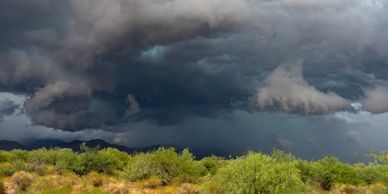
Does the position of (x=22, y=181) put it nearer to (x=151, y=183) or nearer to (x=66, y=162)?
(x=151, y=183)

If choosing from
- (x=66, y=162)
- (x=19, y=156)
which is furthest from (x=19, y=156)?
(x=66, y=162)

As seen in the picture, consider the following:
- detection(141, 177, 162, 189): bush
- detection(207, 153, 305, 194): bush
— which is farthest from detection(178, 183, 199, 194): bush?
detection(141, 177, 162, 189): bush

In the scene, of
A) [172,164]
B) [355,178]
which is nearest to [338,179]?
[355,178]

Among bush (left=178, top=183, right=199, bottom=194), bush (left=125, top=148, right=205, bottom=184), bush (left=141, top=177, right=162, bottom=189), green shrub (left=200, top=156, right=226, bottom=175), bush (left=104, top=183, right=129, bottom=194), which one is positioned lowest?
bush (left=104, top=183, right=129, bottom=194)

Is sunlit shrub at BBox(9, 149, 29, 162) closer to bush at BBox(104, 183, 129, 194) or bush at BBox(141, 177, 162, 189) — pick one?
bush at BBox(141, 177, 162, 189)

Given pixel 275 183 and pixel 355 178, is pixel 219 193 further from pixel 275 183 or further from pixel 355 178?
pixel 355 178

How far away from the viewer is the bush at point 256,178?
59438mm

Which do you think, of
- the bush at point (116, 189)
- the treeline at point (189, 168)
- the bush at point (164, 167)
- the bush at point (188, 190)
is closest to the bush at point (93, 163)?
the treeline at point (189, 168)

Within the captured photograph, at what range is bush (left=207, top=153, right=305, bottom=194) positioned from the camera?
5944 centimetres

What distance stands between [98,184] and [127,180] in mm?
8606

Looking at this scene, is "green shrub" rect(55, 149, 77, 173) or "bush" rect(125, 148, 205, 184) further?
"green shrub" rect(55, 149, 77, 173)

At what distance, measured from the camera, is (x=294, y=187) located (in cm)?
6059

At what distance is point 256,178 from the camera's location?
59781 millimetres

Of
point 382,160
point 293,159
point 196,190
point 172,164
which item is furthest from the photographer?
point 293,159
